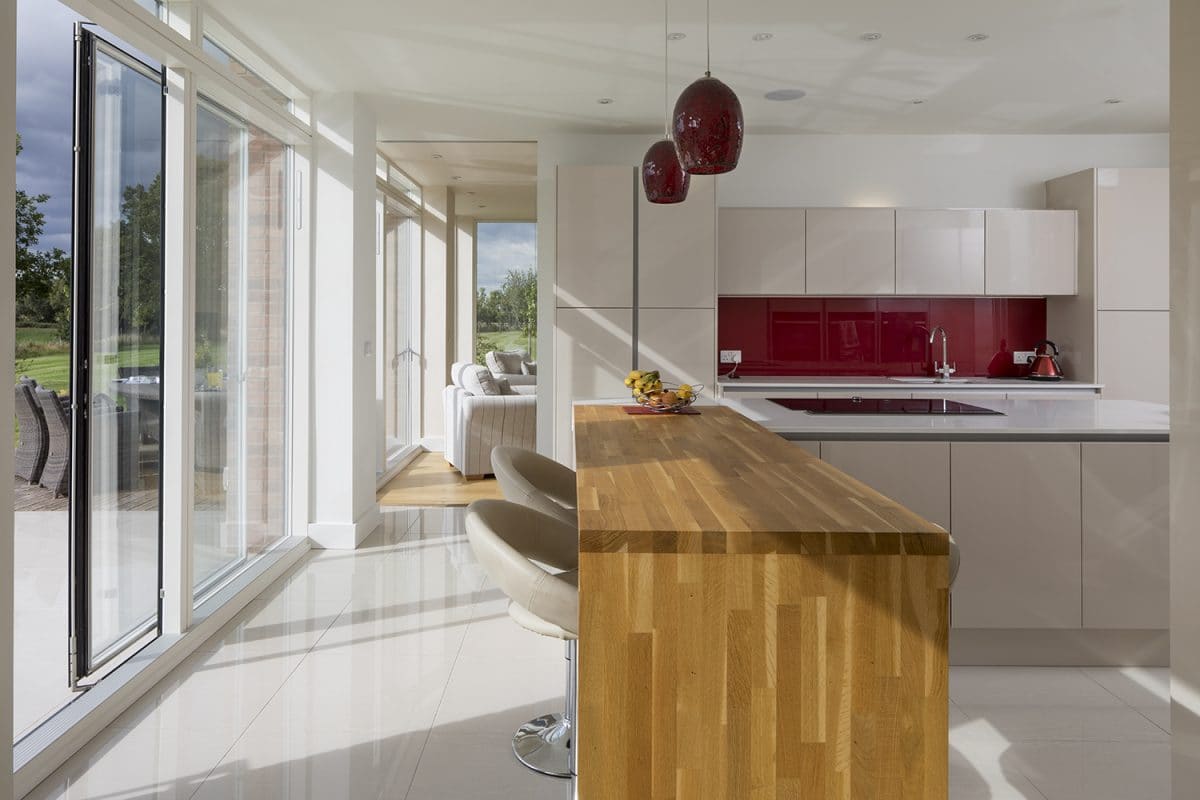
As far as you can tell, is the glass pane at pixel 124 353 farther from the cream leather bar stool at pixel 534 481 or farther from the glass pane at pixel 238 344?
the cream leather bar stool at pixel 534 481

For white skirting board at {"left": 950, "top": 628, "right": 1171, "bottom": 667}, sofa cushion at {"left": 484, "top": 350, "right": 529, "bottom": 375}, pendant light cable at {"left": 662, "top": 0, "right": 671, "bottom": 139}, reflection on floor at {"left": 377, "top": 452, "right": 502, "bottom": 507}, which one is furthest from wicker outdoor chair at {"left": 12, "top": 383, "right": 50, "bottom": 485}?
sofa cushion at {"left": 484, "top": 350, "right": 529, "bottom": 375}

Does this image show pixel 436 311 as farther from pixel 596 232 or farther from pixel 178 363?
pixel 178 363

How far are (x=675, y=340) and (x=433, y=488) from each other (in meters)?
2.56

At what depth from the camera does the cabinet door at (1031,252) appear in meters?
5.88

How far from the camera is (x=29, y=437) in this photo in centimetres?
265

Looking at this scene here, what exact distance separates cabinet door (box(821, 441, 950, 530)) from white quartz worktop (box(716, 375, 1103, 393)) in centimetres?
239

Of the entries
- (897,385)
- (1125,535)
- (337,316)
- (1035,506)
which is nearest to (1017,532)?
(1035,506)

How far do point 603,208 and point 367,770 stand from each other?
3.89 meters

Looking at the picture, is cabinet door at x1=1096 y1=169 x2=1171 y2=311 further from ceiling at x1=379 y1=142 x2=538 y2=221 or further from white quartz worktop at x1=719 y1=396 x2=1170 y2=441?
ceiling at x1=379 y1=142 x2=538 y2=221

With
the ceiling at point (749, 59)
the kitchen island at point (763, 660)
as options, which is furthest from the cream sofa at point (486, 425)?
the kitchen island at point (763, 660)

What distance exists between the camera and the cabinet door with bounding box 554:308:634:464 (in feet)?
18.6

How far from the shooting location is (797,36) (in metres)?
4.16

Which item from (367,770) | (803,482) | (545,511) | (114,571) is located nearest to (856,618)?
(803,482)

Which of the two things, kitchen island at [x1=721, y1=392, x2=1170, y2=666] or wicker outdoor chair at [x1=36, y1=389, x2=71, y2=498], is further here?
kitchen island at [x1=721, y1=392, x2=1170, y2=666]
